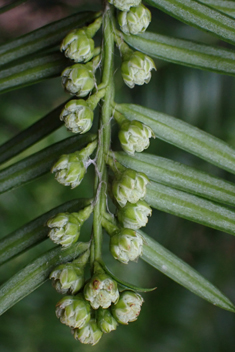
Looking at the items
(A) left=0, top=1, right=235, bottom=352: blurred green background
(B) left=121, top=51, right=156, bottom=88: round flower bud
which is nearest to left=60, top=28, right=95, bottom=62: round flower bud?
(B) left=121, top=51, right=156, bottom=88: round flower bud

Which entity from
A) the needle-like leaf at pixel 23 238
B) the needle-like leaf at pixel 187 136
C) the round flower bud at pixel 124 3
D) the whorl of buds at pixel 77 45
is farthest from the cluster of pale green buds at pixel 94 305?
the round flower bud at pixel 124 3

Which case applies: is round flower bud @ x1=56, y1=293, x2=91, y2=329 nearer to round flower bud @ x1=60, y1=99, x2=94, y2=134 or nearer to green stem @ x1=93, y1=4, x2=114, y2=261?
green stem @ x1=93, y1=4, x2=114, y2=261

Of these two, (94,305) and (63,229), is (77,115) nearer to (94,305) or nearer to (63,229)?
(63,229)

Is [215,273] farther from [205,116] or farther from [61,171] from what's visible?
[61,171]

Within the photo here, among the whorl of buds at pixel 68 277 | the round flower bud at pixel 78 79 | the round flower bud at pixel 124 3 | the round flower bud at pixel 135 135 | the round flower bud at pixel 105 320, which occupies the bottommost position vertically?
the round flower bud at pixel 105 320

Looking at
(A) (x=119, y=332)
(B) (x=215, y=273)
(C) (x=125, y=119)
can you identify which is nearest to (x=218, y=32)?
(C) (x=125, y=119)

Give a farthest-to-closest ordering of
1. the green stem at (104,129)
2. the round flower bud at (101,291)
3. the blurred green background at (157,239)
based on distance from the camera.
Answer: the blurred green background at (157,239)
the green stem at (104,129)
the round flower bud at (101,291)

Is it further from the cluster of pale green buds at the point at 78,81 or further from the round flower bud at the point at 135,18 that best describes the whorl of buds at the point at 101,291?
the round flower bud at the point at 135,18
